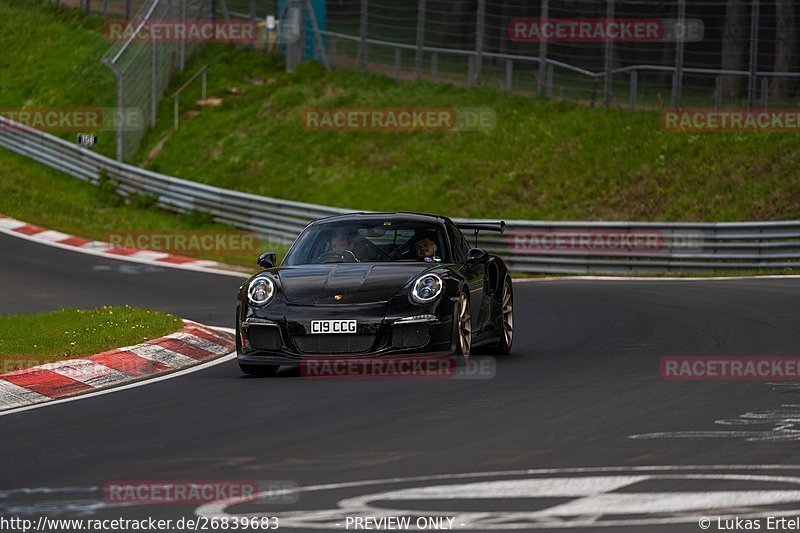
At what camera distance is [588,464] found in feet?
22.1

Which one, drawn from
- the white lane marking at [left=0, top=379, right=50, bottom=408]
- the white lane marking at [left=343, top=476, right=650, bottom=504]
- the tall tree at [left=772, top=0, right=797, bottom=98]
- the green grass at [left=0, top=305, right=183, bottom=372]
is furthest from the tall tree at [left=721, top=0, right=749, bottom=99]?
the white lane marking at [left=343, top=476, right=650, bottom=504]

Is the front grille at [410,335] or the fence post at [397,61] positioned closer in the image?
the front grille at [410,335]

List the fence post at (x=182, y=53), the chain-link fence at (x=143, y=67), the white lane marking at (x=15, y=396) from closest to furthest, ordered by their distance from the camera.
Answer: the white lane marking at (x=15, y=396) → the chain-link fence at (x=143, y=67) → the fence post at (x=182, y=53)

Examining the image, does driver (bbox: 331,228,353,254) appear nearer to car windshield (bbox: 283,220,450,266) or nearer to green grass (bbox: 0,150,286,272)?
car windshield (bbox: 283,220,450,266)

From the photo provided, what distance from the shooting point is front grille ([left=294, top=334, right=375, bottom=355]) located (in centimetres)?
1030

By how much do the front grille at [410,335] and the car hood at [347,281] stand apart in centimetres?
26

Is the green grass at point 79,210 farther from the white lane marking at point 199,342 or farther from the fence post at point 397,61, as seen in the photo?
the white lane marking at point 199,342

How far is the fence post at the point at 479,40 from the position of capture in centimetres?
3112

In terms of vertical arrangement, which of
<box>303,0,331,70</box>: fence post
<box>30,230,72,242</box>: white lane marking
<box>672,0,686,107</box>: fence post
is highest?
<box>303,0,331,70</box>: fence post

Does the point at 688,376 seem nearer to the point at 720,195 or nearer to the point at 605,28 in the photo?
the point at 720,195

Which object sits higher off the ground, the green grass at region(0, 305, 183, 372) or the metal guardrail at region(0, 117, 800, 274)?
the metal guardrail at region(0, 117, 800, 274)

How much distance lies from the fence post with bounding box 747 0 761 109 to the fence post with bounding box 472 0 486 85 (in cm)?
651

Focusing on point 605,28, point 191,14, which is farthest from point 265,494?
point 191,14

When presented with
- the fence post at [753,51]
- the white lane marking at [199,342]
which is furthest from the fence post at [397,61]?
the white lane marking at [199,342]
